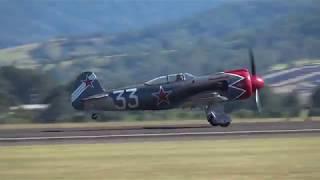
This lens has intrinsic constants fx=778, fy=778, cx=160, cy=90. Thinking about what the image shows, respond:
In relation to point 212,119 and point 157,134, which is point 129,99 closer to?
point 212,119

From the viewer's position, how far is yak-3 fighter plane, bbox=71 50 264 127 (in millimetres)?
40594

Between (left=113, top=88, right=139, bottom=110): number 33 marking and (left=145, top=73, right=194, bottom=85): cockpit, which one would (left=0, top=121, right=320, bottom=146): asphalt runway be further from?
(left=113, top=88, right=139, bottom=110): number 33 marking

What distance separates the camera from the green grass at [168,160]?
61.2ft

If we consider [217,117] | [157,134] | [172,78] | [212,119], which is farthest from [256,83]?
[157,134]

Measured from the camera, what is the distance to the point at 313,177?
17766 mm

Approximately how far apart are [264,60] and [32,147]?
164796mm

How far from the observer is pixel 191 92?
40.8 metres

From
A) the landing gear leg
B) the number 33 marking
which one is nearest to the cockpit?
the number 33 marking

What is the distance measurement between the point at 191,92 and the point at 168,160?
19.3 metres

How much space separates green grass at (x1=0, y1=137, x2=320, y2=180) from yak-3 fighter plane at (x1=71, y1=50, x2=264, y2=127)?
12199 millimetres

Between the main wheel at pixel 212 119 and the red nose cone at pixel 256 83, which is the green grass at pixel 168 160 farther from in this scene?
the red nose cone at pixel 256 83

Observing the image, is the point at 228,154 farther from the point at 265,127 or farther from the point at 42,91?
the point at 42,91

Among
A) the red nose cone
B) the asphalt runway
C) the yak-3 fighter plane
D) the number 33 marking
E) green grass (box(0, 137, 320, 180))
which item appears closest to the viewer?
green grass (box(0, 137, 320, 180))

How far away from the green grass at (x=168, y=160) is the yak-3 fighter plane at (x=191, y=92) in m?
12.2
